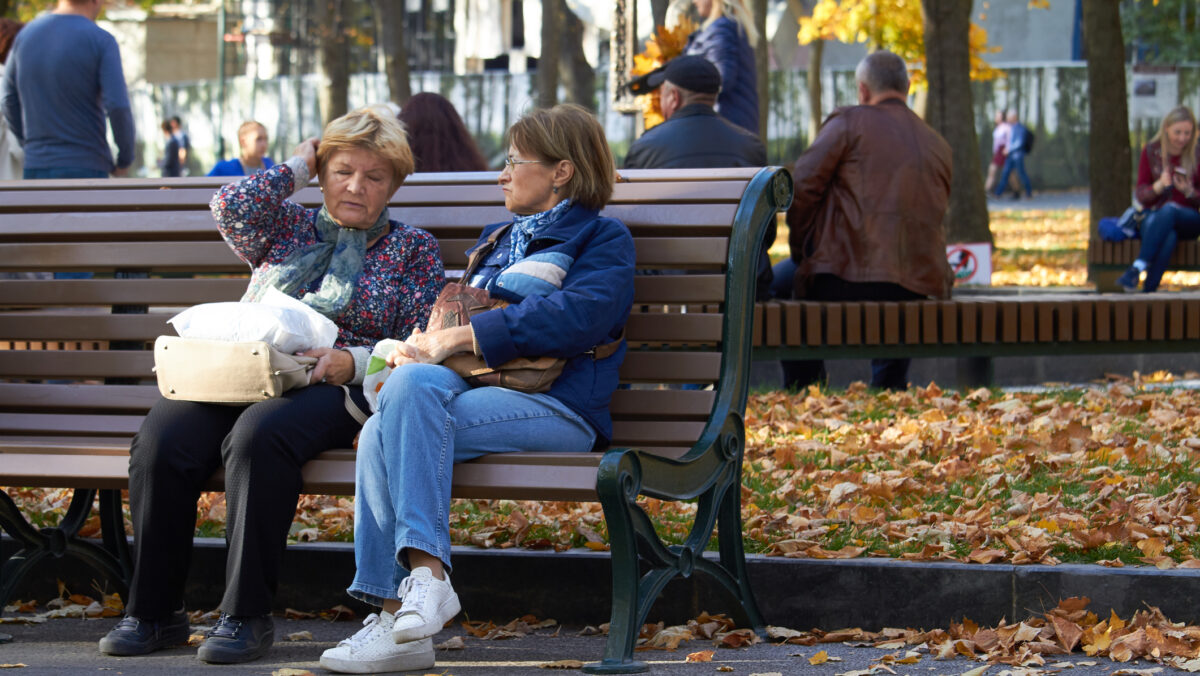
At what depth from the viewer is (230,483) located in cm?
388

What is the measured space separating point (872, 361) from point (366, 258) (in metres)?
4.71

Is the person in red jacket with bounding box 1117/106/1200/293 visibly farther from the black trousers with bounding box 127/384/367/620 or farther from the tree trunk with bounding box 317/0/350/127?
the tree trunk with bounding box 317/0/350/127

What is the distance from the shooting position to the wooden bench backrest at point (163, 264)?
4270 mm

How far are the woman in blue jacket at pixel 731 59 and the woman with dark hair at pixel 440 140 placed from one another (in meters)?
1.76

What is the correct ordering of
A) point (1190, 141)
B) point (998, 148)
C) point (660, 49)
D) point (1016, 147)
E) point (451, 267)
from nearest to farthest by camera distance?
1. point (451, 267)
2. point (660, 49)
3. point (1190, 141)
4. point (1016, 147)
5. point (998, 148)

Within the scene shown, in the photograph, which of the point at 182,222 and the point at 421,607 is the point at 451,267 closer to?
the point at 182,222

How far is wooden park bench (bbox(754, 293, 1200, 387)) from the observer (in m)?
7.80

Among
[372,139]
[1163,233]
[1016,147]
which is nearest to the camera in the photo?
[372,139]

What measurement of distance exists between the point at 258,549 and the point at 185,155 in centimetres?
2766

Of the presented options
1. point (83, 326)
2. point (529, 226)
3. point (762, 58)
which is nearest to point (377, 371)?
point (529, 226)


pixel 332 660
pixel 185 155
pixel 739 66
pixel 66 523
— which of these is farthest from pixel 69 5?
pixel 185 155

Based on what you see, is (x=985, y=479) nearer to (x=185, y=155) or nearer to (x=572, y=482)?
(x=572, y=482)

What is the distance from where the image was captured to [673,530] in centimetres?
498

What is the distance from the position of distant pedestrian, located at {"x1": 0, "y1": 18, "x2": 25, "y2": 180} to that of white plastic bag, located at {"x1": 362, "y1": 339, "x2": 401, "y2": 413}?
17.4 feet
